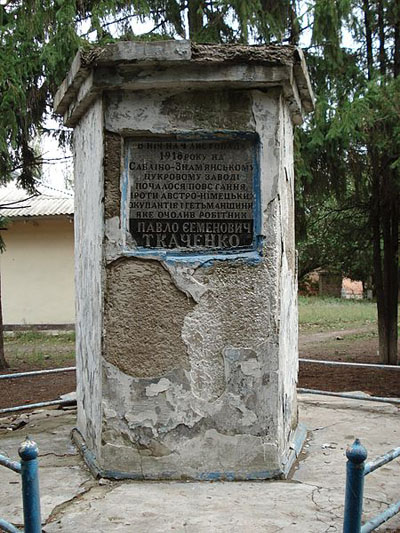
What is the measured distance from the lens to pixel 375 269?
39.7 ft

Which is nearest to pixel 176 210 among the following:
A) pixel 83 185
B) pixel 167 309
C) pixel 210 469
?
pixel 167 309

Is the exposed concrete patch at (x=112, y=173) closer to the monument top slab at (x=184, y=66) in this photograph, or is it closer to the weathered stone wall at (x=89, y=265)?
the weathered stone wall at (x=89, y=265)

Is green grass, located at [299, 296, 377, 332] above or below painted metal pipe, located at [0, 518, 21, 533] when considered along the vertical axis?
below

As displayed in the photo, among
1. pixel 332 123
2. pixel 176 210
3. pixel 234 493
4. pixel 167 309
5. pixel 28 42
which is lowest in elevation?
pixel 234 493

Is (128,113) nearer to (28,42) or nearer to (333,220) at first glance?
(28,42)

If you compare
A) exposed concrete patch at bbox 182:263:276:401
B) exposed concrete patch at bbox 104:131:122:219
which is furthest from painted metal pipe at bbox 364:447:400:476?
exposed concrete patch at bbox 104:131:122:219

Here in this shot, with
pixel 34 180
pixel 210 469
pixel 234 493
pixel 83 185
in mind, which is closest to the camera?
pixel 234 493

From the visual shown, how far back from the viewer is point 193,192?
464cm

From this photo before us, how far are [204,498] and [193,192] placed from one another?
6.17 ft

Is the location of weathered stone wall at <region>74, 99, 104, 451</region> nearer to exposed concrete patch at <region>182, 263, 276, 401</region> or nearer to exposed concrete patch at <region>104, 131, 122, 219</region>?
exposed concrete patch at <region>104, 131, 122, 219</region>

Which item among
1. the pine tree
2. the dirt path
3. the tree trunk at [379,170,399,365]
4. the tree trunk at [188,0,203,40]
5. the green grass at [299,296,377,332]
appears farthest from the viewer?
the green grass at [299,296,377,332]

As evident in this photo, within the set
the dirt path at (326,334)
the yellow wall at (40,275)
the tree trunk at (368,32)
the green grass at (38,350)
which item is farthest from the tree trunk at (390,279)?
the yellow wall at (40,275)

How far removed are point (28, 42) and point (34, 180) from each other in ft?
11.6

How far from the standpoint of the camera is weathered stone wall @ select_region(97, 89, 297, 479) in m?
4.51
